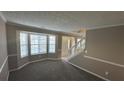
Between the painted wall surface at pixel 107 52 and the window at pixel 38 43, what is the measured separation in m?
3.26

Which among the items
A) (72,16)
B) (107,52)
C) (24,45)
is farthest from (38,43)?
(107,52)

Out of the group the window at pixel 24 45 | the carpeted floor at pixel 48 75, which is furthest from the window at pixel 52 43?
the carpeted floor at pixel 48 75

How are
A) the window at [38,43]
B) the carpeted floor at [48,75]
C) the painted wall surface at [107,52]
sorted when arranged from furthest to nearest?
the window at [38,43], the carpeted floor at [48,75], the painted wall surface at [107,52]

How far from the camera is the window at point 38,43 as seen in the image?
541 centimetres

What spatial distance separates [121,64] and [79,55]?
2.23 m

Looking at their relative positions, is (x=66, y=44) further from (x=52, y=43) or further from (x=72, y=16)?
(x=72, y=16)

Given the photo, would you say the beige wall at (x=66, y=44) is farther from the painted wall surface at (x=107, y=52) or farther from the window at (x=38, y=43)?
the painted wall surface at (x=107, y=52)

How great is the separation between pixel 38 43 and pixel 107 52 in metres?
4.40

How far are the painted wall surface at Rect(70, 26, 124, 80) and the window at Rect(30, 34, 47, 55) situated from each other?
3264 mm

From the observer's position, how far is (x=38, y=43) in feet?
19.0

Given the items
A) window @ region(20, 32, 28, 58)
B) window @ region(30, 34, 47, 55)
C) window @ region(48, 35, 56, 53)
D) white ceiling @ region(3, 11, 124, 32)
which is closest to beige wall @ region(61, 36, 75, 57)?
window @ region(48, 35, 56, 53)
